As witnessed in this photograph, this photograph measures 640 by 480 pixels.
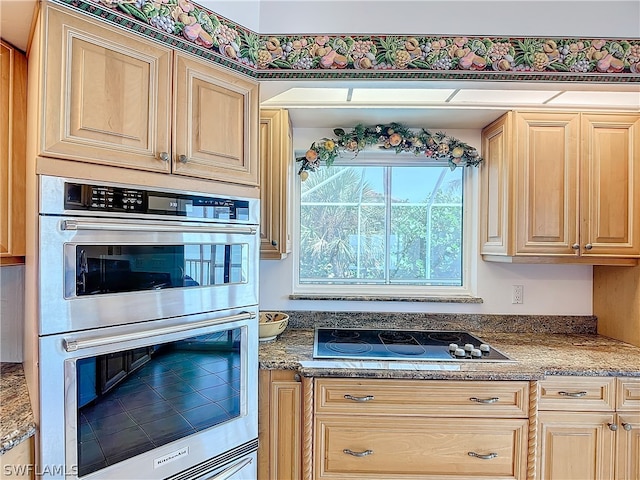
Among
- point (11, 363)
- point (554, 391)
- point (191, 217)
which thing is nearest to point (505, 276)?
point (554, 391)

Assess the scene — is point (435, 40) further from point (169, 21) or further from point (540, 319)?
point (540, 319)

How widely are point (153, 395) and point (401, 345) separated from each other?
48.2 inches

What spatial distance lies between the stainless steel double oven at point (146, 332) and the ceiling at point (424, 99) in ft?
2.41

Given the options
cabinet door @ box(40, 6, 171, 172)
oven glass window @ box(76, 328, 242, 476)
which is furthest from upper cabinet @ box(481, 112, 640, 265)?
cabinet door @ box(40, 6, 171, 172)

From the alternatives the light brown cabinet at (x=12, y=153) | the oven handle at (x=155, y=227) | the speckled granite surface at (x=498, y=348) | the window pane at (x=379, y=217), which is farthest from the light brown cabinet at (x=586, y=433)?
the light brown cabinet at (x=12, y=153)

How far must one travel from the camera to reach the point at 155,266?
1.23 m

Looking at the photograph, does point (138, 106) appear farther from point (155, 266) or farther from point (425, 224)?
point (425, 224)

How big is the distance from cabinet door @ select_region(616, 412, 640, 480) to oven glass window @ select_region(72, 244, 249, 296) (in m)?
1.78

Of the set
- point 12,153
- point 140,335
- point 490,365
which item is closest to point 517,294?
point 490,365

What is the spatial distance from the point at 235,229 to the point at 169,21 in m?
0.77

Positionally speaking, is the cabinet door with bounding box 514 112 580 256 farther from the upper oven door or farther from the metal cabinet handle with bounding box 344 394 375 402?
the upper oven door

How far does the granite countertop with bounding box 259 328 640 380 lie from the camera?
162 cm

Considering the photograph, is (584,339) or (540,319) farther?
(540,319)

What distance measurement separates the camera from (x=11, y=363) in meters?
1.54
